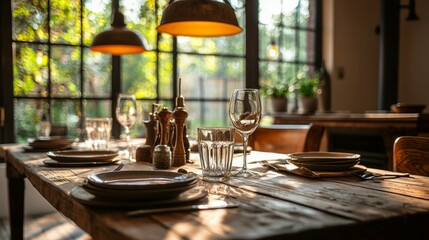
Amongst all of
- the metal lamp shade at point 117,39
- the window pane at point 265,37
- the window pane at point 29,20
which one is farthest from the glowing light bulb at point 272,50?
the metal lamp shade at point 117,39

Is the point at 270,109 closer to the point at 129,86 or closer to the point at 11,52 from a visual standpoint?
the point at 129,86

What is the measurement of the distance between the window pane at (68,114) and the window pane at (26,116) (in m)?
0.10

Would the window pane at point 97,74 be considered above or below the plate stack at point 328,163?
above

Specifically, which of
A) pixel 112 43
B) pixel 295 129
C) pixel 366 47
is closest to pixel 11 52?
pixel 112 43

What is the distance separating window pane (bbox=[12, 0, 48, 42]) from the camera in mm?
3527

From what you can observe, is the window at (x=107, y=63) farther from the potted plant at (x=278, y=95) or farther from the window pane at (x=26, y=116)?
the potted plant at (x=278, y=95)

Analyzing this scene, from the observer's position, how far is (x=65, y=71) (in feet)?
12.1

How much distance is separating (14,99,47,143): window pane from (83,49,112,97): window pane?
390mm

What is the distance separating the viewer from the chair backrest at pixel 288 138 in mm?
1953

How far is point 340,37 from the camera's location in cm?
493

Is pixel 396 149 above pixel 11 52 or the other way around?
the other way around

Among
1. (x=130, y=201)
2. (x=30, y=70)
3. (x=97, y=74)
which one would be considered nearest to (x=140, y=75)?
(x=97, y=74)

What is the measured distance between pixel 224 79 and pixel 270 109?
0.57 meters

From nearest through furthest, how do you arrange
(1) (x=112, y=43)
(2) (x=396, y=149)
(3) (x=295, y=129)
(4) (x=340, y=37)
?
1. (2) (x=396, y=149)
2. (3) (x=295, y=129)
3. (1) (x=112, y=43)
4. (4) (x=340, y=37)
